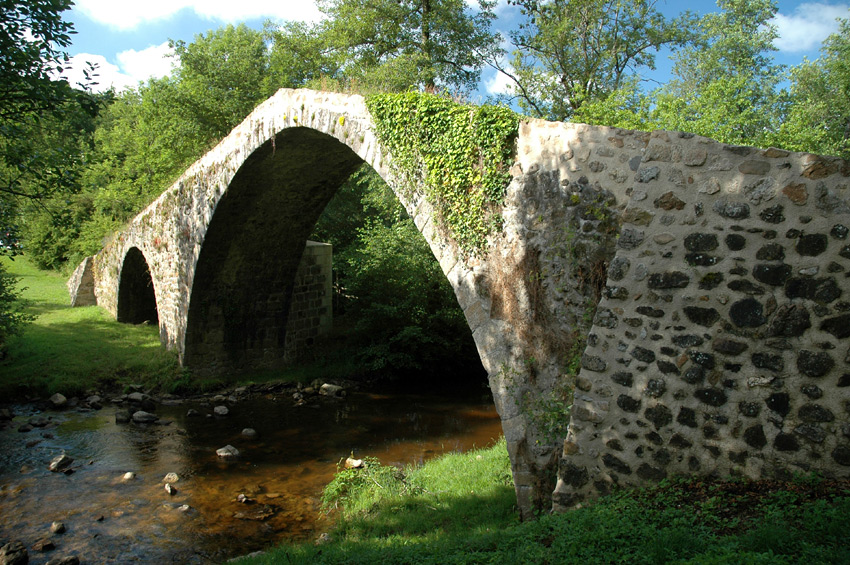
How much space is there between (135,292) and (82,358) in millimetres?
3646

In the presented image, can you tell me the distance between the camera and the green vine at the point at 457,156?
490 centimetres

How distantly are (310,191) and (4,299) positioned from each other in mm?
5385

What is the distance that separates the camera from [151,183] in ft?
68.9

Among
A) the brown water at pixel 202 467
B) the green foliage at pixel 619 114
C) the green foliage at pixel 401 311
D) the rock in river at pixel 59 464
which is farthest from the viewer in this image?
the green foliage at pixel 401 311

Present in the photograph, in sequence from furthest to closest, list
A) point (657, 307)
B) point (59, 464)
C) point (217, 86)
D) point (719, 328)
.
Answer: point (217, 86)
point (59, 464)
point (657, 307)
point (719, 328)

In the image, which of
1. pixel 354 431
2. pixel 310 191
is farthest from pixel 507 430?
pixel 310 191

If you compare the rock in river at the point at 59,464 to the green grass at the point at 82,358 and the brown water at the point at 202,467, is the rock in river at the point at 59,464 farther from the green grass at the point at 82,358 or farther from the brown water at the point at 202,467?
the green grass at the point at 82,358

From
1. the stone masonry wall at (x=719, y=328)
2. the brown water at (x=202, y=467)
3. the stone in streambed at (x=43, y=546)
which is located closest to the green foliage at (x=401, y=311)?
the brown water at (x=202, y=467)

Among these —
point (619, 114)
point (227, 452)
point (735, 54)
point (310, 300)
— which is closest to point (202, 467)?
point (227, 452)

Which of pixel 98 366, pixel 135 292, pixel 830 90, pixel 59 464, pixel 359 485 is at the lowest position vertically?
pixel 59 464

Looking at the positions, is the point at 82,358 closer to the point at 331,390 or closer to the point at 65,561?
the point at 331,390

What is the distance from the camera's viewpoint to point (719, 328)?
3.30 m

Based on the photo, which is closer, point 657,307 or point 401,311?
point 657,307

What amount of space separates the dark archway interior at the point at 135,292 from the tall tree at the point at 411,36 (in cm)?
731
